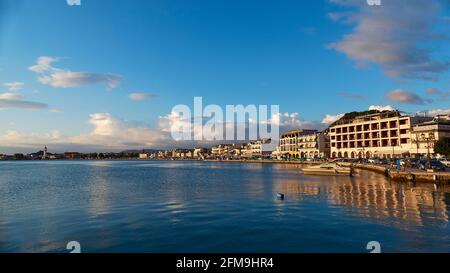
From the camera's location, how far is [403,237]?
17406 mm

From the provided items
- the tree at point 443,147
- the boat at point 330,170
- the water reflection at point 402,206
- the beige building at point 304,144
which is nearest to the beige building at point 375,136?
the beige building at point 304,144

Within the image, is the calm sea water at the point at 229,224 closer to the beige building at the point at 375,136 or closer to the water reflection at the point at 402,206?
the water reflection at the point at 402,206

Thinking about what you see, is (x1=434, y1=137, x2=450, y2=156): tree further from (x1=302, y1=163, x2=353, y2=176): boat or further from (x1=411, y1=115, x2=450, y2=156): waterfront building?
(x1=302, y1=163, x2=353, y2=176): boat

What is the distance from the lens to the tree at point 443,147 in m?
85.2

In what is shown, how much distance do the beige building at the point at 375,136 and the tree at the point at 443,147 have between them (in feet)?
54.8

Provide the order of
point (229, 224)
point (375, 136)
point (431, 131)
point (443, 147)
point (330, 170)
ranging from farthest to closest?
point (375, 136)
point (431, 131)
point (443, 147)
point (330, 170)
point (229, 224)

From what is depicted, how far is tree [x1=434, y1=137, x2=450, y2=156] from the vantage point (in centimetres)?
8519

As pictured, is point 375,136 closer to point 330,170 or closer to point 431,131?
point 431,131

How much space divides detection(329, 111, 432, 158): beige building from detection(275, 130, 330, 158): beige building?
1074cm

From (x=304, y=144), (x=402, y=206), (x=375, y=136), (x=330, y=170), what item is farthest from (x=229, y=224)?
(x=304, y=144)

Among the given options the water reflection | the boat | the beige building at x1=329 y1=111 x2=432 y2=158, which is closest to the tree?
the beige building at x1=329 y1=111 x2=432 y2=158

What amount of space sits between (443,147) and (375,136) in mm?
36407

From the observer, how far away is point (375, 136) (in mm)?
122125
